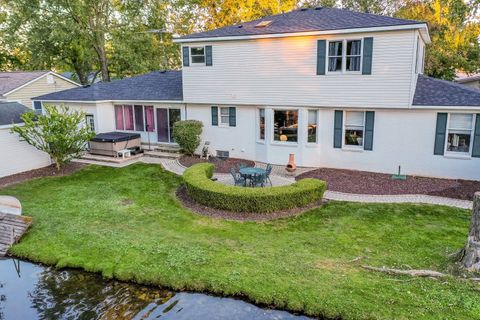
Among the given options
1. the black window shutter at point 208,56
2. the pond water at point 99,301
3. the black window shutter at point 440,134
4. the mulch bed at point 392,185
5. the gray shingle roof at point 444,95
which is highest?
the black window shutter at point 208,56

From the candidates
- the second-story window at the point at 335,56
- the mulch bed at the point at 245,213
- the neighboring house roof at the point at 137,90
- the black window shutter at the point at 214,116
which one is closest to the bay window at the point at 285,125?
the second-story window at the point at 335,56

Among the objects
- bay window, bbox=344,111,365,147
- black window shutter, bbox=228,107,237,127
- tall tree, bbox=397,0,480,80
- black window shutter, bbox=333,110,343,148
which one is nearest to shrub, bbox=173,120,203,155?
black window shutter, bbox=228,107,237,127

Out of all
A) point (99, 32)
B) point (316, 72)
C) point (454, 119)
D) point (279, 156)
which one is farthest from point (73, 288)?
point (99, 32)

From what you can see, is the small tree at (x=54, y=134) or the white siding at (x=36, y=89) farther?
the white siding at (x=36, y=89)

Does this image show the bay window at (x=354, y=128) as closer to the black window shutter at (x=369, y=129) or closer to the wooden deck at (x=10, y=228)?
the black window shutter at (x=369, y=129)

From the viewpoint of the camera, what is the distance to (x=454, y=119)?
1352cm

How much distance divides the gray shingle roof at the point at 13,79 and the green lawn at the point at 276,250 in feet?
64.2

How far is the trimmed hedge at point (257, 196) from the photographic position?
36.5ft

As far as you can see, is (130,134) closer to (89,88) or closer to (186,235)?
(89,88)

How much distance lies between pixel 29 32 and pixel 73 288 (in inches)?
1017

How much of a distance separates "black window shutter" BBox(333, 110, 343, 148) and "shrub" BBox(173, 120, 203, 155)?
22.1 feet

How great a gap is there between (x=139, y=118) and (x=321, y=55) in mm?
10905

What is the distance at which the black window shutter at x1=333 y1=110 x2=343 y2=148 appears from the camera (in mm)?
15250

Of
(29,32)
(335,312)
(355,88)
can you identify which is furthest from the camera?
(29,32)
